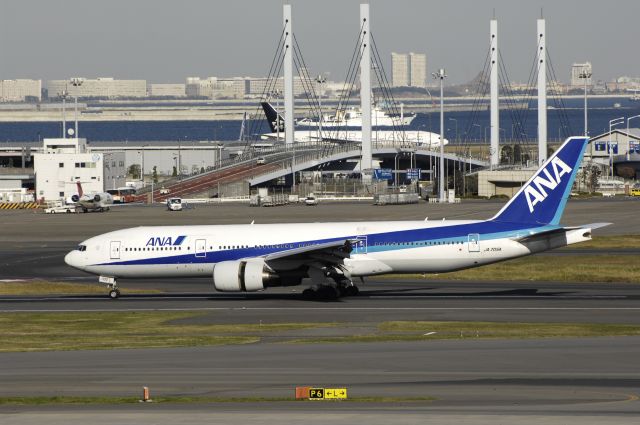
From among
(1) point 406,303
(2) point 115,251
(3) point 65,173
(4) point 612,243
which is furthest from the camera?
(3) point 65,173

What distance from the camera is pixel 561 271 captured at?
57.4 meters

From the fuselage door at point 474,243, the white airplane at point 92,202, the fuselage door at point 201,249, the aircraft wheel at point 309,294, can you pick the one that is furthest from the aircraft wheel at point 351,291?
the white airplane at point 92,202

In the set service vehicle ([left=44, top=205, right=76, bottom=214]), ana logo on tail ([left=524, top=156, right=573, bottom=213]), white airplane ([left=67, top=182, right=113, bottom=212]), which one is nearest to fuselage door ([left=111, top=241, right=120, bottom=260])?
ana logo on tail ([left=524, top=156, right=573, bottom=213])

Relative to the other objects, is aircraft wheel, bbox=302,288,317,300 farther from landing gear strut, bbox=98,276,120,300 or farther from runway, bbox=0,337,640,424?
runway, bbox=0,337,640,424

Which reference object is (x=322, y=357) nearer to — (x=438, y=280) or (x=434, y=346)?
(x=434, y=346)

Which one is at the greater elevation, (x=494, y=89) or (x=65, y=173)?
(x=494, y=89)

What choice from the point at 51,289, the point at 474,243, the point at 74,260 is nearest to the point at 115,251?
the point at 74,260

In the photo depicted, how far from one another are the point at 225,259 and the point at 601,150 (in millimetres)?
125141

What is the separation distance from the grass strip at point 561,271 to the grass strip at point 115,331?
18.2 meters

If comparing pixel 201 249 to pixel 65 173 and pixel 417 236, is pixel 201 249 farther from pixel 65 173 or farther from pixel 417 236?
pixel 65 173

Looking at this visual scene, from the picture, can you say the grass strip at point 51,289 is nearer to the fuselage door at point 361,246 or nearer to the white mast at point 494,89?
the fuselage door at point 361,246

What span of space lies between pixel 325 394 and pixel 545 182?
24.1 m

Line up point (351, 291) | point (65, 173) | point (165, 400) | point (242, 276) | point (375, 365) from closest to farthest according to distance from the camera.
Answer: point (165, 400) → point (375, 365) → point (242, 276) → point (351, 291) → point (65, 173)

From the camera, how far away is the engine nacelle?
46.7 meters
